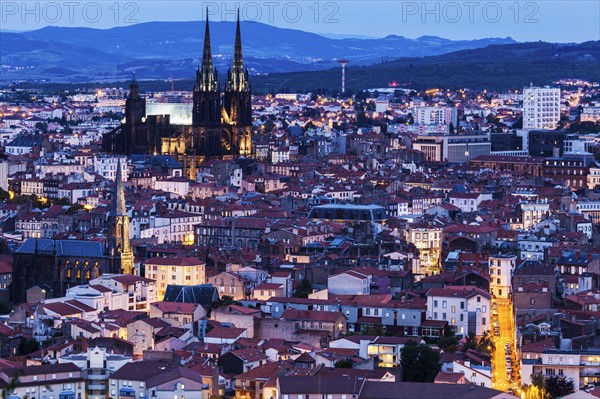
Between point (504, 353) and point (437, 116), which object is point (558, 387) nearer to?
point (504, 353)

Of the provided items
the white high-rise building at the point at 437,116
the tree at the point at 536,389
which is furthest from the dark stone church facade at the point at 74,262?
the white high-rise building at the point at 437,116

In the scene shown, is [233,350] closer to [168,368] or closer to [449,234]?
[168,368]

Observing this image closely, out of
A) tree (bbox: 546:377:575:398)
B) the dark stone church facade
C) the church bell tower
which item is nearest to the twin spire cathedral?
the dark stone church facade

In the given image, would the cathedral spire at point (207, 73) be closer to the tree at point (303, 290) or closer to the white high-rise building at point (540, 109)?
the white high-rise building at point (540, 109)

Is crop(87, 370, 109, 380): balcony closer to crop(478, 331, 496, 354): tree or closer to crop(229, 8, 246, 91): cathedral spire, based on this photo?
crop(478, 331, 496, 354): tree

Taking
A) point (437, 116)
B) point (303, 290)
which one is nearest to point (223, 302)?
point (303, 290)

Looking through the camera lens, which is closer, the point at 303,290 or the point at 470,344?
the point at 470,344
